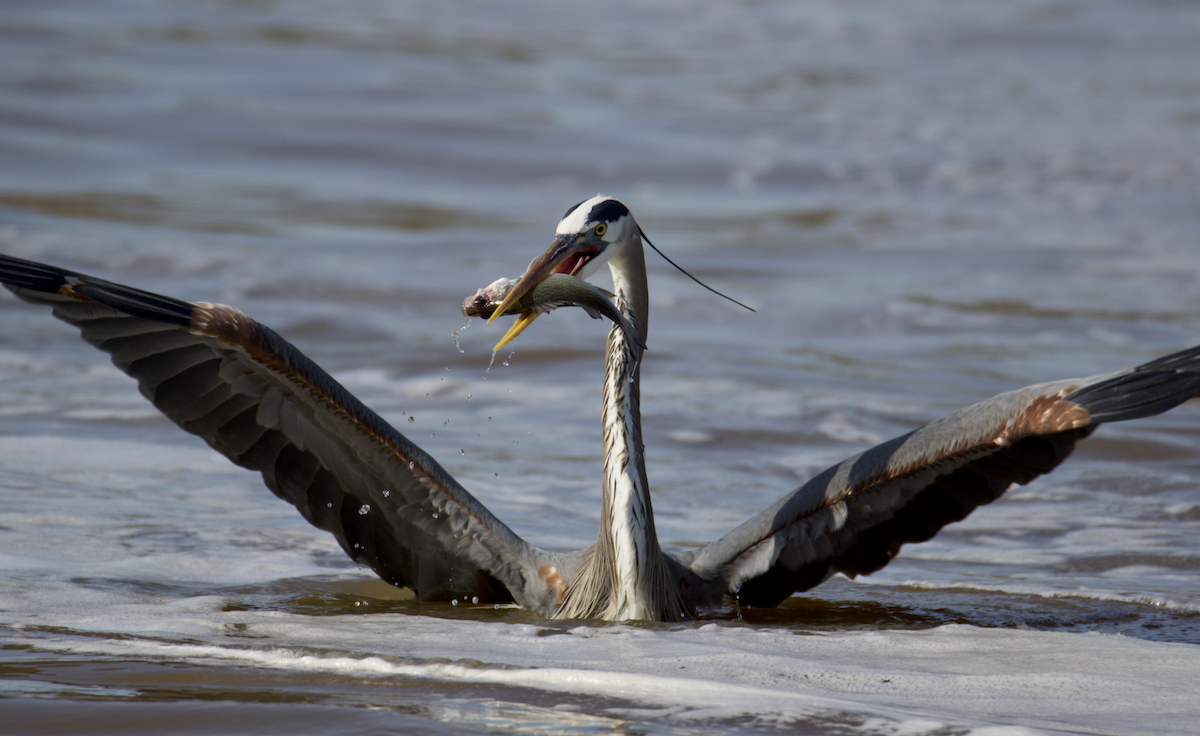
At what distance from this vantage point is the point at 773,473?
7.45 metres

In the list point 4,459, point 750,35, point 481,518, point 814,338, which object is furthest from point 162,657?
point 750,35

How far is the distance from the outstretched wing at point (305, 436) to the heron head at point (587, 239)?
2.34ft

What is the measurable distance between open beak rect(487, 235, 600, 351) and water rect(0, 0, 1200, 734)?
1059 mm

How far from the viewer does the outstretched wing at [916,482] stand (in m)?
4.53

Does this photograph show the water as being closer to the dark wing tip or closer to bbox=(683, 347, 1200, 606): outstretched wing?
bbox=(683, 347, 1200, 606): outstretched wing

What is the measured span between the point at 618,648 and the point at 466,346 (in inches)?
226

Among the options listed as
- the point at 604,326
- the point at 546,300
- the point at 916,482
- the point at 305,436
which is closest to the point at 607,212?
the point at 546,300

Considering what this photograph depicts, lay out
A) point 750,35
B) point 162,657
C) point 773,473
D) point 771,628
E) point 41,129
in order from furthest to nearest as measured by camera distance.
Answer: point 750,35, point 41,129, point 773,473, point 771,628, point 162,657

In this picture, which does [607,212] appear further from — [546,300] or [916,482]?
[916,482]

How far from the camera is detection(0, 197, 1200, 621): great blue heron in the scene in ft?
15.0

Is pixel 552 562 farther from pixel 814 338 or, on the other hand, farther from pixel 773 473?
pixel 814 338

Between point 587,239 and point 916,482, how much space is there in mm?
1442

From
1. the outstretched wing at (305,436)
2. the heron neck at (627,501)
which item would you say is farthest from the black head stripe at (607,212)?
the outstretched wing at (305,436)

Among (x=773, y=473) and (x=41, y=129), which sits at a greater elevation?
(x=41, y=129)
